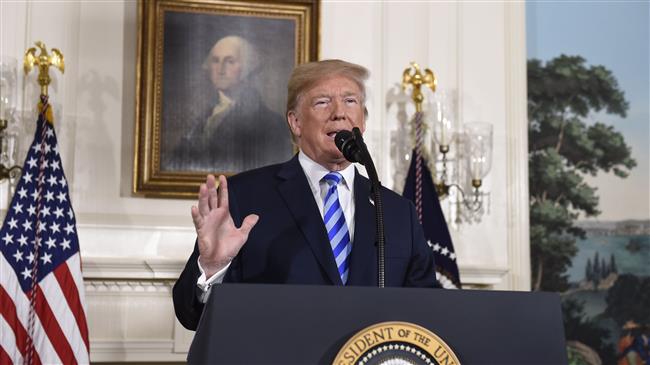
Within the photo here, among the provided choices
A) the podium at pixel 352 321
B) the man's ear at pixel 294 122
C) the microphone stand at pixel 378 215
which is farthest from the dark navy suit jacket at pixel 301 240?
the podium at pixel 352 321

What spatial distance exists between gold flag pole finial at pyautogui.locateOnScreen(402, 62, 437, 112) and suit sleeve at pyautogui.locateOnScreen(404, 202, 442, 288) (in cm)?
216

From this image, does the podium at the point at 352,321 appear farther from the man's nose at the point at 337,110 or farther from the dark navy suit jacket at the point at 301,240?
the man's nose at the point at 337,110

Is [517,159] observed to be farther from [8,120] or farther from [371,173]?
[371,173]

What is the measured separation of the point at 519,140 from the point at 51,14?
2634mm

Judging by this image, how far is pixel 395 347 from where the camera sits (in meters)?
1.55

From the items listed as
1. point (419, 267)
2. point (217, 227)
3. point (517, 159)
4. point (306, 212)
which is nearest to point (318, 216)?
point (306, 212)

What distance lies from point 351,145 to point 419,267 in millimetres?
584

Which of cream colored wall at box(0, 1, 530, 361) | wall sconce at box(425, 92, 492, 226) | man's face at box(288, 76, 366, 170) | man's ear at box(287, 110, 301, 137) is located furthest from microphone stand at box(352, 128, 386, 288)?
wall sconce at box(425, 92, 492, 226)

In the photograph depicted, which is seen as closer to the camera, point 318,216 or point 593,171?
point 318,216

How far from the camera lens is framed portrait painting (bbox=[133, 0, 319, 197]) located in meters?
4.57

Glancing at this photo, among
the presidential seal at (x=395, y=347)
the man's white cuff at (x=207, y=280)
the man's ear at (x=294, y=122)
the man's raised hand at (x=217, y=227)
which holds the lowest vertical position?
the presidential seal at (x=395, y=347)

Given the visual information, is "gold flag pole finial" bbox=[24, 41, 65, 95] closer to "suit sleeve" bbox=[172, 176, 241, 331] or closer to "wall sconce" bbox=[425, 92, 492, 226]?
"wall sconce" bbox=[425, 92, 492, 226]

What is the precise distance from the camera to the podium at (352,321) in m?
1.52

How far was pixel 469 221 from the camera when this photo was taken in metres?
4.96
